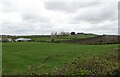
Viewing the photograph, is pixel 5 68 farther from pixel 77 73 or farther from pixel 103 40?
pixel 103 40

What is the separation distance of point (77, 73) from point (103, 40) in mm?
43136

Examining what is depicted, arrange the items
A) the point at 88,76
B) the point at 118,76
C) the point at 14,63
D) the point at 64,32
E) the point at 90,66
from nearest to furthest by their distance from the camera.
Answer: the point at 118,76
the point at 88,76
the point at 90,66
the point at 14,63
the point at 64,32

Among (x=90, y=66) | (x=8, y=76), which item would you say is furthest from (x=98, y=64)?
(x=8, y=76)

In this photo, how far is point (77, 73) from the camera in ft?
57.9

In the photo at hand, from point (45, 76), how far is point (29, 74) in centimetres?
127

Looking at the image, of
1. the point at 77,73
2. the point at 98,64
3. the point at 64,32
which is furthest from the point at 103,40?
the point at 64,32

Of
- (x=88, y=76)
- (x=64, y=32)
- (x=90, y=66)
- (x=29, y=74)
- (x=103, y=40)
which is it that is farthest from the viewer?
(x=64, y=32)

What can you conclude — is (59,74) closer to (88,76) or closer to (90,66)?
(88,76)

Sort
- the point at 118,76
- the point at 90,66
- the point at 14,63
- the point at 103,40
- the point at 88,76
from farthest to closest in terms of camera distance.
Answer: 1. the point at 103,40
2. the point at 14,63
3. the point at 90,66
4. the point at 88,76
5. the point at 118,76

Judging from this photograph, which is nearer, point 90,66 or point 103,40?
point 90,66

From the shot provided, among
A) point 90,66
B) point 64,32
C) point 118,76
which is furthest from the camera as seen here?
point 64,32

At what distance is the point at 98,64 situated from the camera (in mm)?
21234

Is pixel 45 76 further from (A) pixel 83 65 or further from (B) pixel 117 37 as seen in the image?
(B) pixel 117 37

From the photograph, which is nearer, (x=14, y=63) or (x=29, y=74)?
(x=29, y=74)
